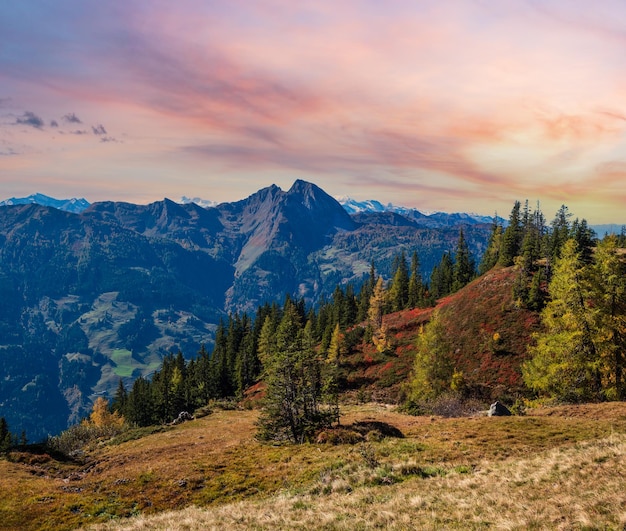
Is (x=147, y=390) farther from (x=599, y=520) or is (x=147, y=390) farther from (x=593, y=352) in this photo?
(x=599, y=520)

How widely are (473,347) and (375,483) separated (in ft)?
197

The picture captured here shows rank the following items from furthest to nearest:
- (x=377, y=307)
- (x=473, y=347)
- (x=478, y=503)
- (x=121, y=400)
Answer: (x=121, y=400) → (x=377, y=307) → (x=473, y=347) → (x=478, y=503)

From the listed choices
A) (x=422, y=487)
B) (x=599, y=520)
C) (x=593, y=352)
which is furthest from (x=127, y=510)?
(x=593, y=352)

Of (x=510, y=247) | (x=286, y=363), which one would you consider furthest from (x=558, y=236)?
(x=286, y=363)

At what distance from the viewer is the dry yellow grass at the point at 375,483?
37.5 feet

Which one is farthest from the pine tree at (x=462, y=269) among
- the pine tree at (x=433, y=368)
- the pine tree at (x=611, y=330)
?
the pine tree at (x=611, y=330)

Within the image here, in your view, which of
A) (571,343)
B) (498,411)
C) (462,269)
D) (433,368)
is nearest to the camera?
(571,343)

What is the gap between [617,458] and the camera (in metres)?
13.6

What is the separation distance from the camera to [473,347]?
7069 cm

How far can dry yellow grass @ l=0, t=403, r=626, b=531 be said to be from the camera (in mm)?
11422

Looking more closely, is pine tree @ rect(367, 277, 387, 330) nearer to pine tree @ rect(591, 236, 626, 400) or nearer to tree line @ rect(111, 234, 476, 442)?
tree line @ rect(111, 234, 476, 442)

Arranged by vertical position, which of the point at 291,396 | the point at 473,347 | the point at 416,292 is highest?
the point at 416,292

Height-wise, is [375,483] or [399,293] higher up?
[399,293]

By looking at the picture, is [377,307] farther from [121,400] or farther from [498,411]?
[121,400]
